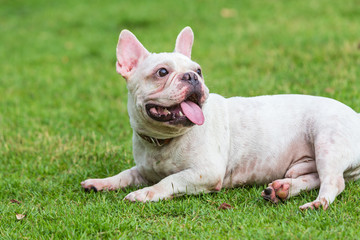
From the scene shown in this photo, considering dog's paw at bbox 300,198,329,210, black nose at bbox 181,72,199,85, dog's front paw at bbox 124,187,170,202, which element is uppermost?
black nose at bbox 181,72,199,85

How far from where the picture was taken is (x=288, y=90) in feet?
24.8

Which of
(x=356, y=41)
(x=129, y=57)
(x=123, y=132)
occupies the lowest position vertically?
(x=123, y=132)

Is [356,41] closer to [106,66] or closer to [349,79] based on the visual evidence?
[349,79]

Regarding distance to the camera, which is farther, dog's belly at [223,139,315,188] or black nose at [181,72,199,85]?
dog's belly at [223,139,315,188]

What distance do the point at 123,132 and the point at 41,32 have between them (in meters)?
7.91

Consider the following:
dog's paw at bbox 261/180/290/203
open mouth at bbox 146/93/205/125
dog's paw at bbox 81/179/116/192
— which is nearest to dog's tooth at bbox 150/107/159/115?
open mouth at bbox 146/93/205/125

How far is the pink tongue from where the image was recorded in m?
4.44

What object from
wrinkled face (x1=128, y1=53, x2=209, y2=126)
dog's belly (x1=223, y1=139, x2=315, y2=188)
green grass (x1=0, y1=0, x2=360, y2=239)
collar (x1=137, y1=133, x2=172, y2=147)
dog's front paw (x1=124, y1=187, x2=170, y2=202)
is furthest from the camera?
dog's belly (x1=223, y1=139, x2=315, y2=188)

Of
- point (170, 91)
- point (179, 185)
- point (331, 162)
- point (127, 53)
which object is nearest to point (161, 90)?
point (170, 91)

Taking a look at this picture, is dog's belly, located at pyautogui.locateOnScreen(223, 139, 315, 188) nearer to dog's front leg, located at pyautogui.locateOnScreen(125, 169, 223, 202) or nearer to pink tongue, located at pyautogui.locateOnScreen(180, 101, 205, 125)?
dog's front leg, located at pyautogui.locateOnScreen(125, 169, 223, 202)

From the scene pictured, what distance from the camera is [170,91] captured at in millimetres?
4473

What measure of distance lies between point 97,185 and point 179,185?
90 centimetres

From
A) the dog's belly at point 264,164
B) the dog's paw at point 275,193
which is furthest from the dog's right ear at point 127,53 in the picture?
the dog's paw at point 275,193

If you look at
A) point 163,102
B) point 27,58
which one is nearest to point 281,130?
point 163,102
